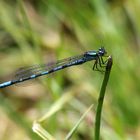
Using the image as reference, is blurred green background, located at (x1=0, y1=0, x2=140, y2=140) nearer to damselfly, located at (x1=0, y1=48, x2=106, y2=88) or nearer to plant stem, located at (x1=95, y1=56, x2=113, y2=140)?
damselfly, located at (x1=0, y1=48, x2=106, y2=88)

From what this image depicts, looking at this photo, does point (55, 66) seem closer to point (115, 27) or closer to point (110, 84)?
point (110, 84)

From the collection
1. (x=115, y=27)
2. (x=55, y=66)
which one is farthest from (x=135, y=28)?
(x=55, y=66)

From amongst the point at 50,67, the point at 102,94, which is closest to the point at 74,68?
the point at 50,67

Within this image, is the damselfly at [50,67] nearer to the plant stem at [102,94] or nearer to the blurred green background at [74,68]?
the blurred green background at [74,68]

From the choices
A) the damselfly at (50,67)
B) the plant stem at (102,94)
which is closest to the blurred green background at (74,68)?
the damselfly at (50,67)

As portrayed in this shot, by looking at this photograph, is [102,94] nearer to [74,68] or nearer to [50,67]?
[50,67]

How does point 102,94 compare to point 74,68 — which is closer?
point 102,94

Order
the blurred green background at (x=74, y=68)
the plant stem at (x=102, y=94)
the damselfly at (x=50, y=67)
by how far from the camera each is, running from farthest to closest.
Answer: the blurred green background at (x=74, y=68)
the damselfly at (x=50, y=67)
the plant stem at (x=102, y=94)

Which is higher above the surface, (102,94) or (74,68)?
(102,94)

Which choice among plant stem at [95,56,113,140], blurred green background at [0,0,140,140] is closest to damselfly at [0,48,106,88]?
blurred green background at [0,0,140,140]
